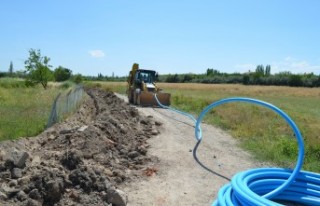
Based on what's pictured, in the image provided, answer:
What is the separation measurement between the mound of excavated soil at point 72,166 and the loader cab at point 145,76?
38.9 feet

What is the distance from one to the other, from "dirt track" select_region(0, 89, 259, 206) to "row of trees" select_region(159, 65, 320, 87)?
69.1m

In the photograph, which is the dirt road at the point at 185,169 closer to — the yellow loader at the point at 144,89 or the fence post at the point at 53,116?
the fence post at the point at 53,116

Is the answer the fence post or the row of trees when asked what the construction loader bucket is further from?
the row of trees

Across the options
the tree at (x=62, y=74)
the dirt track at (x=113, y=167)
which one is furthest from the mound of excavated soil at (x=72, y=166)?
the tree at (x=62, y=74)

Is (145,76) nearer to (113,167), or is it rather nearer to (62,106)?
(62,106)

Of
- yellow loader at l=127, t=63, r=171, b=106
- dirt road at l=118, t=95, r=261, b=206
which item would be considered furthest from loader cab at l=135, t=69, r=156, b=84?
dirt road at l=118, t=95, r=261, b=206

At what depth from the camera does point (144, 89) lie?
22.0 metres

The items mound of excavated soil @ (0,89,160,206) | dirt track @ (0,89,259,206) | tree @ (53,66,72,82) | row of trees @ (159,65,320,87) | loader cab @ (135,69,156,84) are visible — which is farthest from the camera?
row of trees @ (159,65,320,87)

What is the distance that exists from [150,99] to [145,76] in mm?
1959

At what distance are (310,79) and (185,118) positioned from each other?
211 ft

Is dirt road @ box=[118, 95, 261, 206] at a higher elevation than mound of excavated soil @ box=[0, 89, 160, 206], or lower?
lower

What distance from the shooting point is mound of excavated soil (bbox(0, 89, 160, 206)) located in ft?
21.1

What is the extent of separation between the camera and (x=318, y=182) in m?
7.21

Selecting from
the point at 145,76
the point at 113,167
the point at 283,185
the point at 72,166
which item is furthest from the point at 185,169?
the point at 145,76
